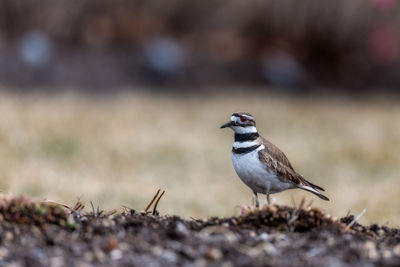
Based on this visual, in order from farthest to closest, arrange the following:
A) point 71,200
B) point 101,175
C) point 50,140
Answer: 1. point 50,140
2. point 101,175
3. point 71,200

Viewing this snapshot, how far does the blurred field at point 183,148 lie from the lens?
690 cm

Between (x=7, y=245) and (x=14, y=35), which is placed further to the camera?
(x=14, y=35)

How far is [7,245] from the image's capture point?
2.85 metres

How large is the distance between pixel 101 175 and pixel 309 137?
3659 millimetres

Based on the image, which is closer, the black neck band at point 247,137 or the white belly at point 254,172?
the white belly at point 254,172

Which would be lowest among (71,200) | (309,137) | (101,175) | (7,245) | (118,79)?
(7,245)

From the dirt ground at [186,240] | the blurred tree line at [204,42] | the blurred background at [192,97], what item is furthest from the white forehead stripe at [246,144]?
the blurred tree line at [204,42]

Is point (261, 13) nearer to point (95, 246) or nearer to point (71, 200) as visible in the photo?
point (71, 200)

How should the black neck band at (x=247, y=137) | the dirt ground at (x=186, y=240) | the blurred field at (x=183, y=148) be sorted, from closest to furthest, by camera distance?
the dirt ground at (x=186, y=240) → the black neck band at (x=247, y=137) → the blurred field at (x=183, y=148)

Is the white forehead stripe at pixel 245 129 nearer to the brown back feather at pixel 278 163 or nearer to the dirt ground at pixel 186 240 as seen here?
the brown back feather at pixel 278 163

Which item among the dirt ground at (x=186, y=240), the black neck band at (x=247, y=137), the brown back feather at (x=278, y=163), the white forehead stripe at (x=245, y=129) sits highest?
the white forehead stripe at (x=245, y=129)

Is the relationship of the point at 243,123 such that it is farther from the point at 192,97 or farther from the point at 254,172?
the point at 192,97

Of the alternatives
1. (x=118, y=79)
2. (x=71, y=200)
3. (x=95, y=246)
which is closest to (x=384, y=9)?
(x=118, y=79)

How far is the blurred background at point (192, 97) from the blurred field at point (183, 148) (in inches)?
1.1
